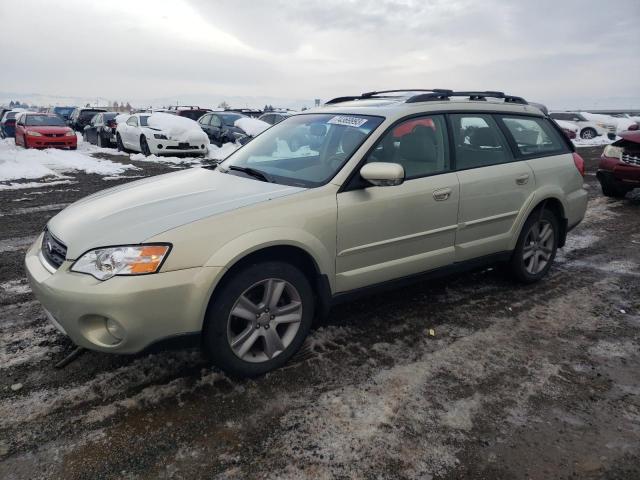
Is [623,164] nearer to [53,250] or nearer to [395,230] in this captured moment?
[395,230]

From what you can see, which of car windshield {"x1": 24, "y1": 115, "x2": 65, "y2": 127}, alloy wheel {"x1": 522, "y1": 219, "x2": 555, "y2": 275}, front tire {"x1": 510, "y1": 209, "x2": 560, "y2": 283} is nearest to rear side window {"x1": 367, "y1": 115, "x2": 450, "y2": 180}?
front tire {"x1": 510, "y1": 209, "x2": 560, "y2": 283}

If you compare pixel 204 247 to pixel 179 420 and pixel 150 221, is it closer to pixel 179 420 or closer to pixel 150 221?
pixel 150 221

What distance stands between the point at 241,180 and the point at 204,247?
36.0 inches

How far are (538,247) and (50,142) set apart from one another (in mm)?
16847

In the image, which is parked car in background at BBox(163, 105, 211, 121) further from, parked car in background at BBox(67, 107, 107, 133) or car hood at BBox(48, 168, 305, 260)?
car hood at BBox(48, 168, 305, 260)

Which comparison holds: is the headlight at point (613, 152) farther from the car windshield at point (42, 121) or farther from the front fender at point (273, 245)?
the car windshield at point (42, 121)

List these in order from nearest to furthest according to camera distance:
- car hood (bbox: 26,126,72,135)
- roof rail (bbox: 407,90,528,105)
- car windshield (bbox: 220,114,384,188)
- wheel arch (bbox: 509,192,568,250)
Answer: car windshield (bbox: 220,114,384,188), roof rail (bbox: 407,90,528,105), wheel arch (bbox: 509,192,568,250), car hood (bbox: 26,126,72,135)

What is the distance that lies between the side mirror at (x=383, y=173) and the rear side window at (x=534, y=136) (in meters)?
1.86

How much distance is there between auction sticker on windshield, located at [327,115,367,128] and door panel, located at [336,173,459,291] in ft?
1.89

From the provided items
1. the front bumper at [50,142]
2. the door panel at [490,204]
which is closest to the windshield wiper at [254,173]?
the door panel at [490,204]

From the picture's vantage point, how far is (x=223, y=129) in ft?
60.1

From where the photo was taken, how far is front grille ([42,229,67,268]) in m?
2.83

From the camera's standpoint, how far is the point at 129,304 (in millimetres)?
2516

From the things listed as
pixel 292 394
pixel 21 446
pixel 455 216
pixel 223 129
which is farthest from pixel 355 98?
pixel 223 129
